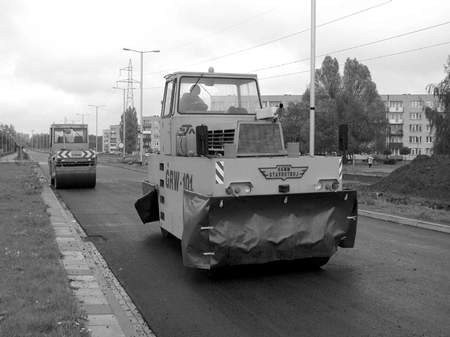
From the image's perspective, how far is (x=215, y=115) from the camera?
9.20 metres

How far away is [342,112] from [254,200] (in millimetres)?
55597

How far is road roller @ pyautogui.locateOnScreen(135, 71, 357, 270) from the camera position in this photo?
6.92 m

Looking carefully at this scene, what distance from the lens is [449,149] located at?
1097 inches

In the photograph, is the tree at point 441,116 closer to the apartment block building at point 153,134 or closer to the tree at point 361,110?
the apartment block building at point 153,134

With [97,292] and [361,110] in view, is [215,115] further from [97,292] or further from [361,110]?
[361,110]

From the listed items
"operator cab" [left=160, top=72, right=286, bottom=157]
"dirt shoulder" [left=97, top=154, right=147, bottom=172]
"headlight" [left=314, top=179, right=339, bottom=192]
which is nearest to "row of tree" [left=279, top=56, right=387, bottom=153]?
"dirt shoulder" [left=97, top=154, right=147, bottom=172]

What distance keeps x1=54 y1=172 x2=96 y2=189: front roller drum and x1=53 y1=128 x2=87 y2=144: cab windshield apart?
3.16m

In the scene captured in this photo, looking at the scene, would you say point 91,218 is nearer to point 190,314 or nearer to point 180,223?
point 180,223

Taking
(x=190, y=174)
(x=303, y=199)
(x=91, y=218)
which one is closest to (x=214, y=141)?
(x=190, y=174)

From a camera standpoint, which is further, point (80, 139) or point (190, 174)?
point (80, 139)

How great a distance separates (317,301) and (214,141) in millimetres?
3405

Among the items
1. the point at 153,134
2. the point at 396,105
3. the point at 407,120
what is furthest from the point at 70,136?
the point at 396,105

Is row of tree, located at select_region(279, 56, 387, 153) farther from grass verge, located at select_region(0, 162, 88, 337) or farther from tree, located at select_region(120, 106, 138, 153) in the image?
tree, located at select_region(120, 106, 138, 153)

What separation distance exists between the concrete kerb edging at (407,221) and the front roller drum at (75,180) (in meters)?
12.3
